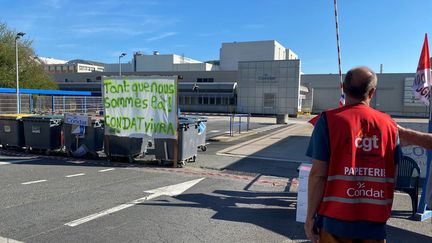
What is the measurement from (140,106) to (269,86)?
132 ft

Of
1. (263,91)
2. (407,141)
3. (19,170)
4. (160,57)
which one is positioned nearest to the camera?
(407,141)

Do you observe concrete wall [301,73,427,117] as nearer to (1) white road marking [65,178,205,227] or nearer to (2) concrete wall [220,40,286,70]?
(2) concrete wall [220,40,286,70]

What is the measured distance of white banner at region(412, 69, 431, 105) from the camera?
233 inches

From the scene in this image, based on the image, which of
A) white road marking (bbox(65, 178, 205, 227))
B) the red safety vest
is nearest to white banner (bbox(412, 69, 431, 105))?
the red safety vest

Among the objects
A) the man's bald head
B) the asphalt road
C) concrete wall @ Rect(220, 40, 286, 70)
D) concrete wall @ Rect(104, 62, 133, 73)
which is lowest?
the asphalt road

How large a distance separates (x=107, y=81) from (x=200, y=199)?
5.42 metres

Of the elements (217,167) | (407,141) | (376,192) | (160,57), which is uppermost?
(160,57)

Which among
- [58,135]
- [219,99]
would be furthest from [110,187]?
[219,99]

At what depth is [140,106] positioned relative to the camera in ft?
33.4

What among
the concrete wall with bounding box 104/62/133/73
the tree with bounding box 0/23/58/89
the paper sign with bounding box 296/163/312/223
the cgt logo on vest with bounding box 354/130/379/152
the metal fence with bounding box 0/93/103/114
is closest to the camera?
the cgt logo on vest with bounding box 354/130/379/152

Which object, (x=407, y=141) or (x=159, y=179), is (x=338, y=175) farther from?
(x=159, y=179)

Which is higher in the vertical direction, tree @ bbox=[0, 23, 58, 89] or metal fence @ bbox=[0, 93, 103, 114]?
tree @ bbox=[0, 23, 58, 89]

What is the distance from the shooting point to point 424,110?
51.1 meters

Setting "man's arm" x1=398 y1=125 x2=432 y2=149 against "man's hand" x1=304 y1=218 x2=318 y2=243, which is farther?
"man's arm" x1=398 y1=125 x2=432 y2=149
